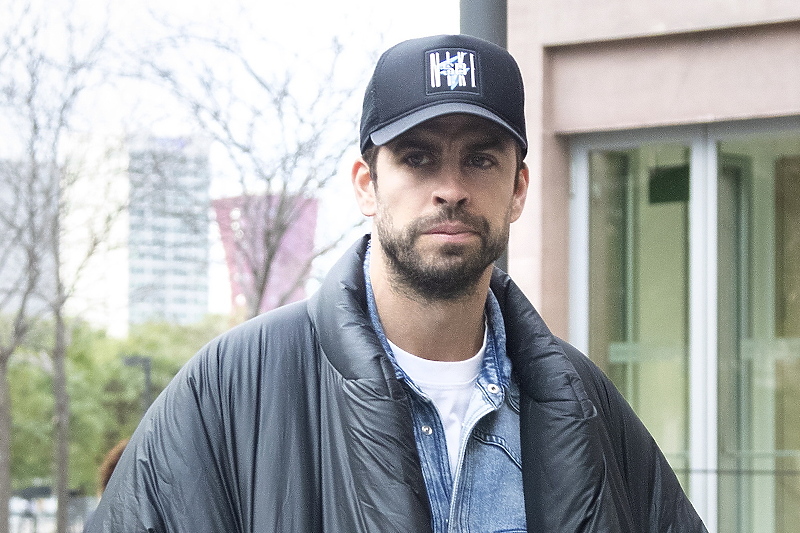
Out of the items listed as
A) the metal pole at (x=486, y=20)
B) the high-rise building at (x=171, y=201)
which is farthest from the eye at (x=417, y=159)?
the high-rise building at (x=171, y=201)

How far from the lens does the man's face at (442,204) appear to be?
7.37 ft

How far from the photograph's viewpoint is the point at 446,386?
7.71ft

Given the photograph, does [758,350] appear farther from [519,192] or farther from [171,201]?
[171,201]

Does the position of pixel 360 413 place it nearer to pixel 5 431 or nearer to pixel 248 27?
pixel 248 27

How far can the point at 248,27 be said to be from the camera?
13688 millimetres

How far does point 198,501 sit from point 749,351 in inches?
249

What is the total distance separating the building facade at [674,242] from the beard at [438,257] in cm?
542

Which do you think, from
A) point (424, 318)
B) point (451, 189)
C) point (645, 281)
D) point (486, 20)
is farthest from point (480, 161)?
point (645, 281)

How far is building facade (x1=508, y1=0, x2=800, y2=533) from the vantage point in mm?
7527

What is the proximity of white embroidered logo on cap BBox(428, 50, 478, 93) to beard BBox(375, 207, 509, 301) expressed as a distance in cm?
23

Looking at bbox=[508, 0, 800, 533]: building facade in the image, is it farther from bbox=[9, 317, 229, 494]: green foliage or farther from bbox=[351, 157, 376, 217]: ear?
bbox=[9, 317, 229, 494]: green foliage

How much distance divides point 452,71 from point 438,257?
36 centimetres

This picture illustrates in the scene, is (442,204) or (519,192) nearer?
(442,204)

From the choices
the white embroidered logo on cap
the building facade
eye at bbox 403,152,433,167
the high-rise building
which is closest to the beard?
eye at bbox 403,152,433,167
